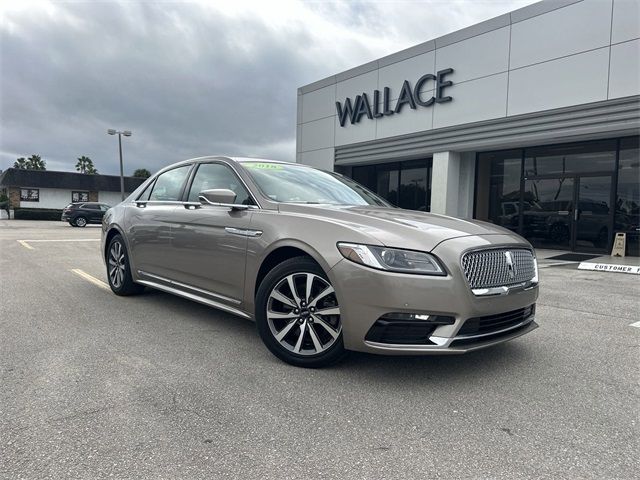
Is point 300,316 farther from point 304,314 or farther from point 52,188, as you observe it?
point 52,188

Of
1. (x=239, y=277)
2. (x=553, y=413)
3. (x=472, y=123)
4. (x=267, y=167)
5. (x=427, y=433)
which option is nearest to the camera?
(x=427, y=433)

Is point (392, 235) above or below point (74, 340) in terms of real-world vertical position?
above

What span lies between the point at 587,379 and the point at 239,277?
265 centimetres

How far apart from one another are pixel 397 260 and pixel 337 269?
394 millimetres

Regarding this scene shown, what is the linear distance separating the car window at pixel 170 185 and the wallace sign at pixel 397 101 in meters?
11.5

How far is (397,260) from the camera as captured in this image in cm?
290

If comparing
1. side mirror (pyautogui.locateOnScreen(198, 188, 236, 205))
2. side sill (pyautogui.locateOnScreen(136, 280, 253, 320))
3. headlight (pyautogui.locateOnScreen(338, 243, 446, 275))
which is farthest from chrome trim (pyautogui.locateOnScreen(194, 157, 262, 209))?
headlight (pyautogui.locateOnScreen(338, 243, 446, 275))

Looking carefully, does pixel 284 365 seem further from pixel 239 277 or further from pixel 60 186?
pixel 60 186

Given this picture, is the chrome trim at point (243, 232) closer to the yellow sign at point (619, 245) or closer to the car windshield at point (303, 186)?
the car windshield at point (303, 186)

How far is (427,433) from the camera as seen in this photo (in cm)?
242

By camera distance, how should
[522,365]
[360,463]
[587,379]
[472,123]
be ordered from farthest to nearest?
[472,123], [522,365], [587,379], [360,463]

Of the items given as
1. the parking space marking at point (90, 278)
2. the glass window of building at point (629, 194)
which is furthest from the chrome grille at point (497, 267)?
the glass window of building at point (629, 194)

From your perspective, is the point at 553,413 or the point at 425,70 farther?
the point at 425,70

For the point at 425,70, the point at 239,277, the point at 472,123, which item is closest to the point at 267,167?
the point at 239,277
